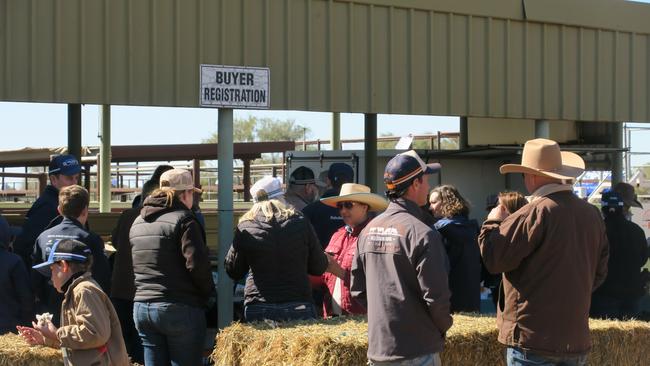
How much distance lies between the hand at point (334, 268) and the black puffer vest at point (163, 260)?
92 cm

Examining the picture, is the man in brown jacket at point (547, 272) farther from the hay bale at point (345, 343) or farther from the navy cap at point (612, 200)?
the navy cap at point (612, 200)

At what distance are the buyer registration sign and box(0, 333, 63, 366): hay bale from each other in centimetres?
271

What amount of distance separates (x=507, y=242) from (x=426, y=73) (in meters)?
4.13

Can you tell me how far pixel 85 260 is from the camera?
4.69 metres

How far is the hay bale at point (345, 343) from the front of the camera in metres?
4.82

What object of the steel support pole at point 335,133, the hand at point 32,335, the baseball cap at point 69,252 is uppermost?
the steel support pole at point 335,133

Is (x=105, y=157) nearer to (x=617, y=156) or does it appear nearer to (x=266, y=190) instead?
(x=617, y=156)

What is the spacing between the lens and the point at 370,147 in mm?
11680

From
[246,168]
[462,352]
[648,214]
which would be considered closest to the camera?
[462,352]

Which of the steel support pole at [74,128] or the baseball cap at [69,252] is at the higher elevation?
the steel support pole at [74,128]

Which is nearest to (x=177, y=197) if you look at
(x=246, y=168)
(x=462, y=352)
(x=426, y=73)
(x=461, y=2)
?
(x=462, y=352)

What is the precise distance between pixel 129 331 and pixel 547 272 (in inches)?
145

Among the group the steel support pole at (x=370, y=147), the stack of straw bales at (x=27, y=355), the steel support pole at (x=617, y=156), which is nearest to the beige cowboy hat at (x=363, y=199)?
the stack of straw bales at (x=27, y=355)

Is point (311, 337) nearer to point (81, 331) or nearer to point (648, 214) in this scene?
point (81, 331)
